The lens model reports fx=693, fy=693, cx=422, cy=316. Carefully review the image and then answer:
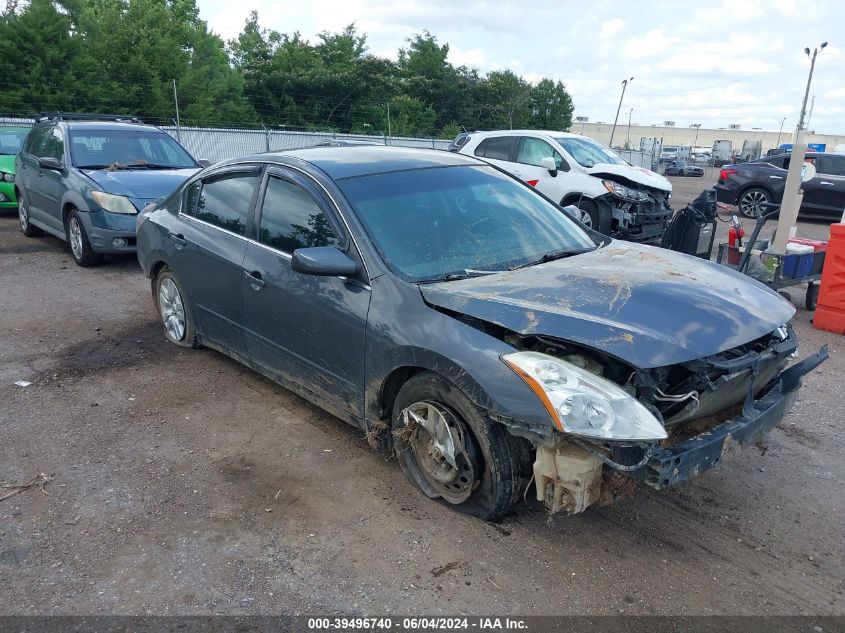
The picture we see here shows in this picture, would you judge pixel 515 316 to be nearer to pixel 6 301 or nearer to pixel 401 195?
pixel 401 195

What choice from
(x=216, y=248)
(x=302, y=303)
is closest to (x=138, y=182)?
(x=216, y=248)

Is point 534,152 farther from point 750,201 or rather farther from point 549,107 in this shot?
point 549,107

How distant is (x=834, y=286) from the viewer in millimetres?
6934

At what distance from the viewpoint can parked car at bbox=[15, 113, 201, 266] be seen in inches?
329

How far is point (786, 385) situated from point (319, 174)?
2.85m

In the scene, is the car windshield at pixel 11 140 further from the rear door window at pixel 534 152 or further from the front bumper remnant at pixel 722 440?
the front bumper remnant at pixel 722 440

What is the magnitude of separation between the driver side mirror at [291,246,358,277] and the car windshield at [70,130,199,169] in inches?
251

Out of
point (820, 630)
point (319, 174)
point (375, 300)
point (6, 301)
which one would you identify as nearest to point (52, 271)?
point (6, 301)

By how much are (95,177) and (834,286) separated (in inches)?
332

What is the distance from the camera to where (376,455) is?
414 cm

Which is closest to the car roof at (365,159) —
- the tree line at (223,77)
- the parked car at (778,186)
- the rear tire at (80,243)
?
the rear tire at (80,243)

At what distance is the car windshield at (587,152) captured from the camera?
11656 mm

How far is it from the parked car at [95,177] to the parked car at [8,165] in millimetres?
2349

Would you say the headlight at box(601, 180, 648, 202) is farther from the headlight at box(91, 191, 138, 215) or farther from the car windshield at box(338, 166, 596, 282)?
the headlight at box(91, 191, 138, 215)
